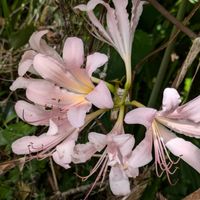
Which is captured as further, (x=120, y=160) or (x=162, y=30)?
(x=162, y=30)

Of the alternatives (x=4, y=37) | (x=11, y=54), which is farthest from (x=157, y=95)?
(x=4, y=37)

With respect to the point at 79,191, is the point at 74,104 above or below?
above

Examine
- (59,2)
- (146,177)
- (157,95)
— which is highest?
(59,2)

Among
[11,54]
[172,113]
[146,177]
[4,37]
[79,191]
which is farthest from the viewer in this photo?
[4,37]

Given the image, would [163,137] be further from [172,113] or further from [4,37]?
[4,37]

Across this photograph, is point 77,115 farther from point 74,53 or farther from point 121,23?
point 121,23

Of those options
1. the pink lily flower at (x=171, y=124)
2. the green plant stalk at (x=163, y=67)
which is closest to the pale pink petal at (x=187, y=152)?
the pink lily flower at (x=171, y=124)

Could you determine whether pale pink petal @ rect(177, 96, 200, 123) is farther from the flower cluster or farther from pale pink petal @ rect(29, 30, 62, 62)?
pale pink petal @ rect(29, 30, 62, 62)

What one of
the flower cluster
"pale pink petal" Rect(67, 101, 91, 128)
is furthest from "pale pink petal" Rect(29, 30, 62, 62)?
"pale pink petal" Rect(67, 101, 91, 128)
